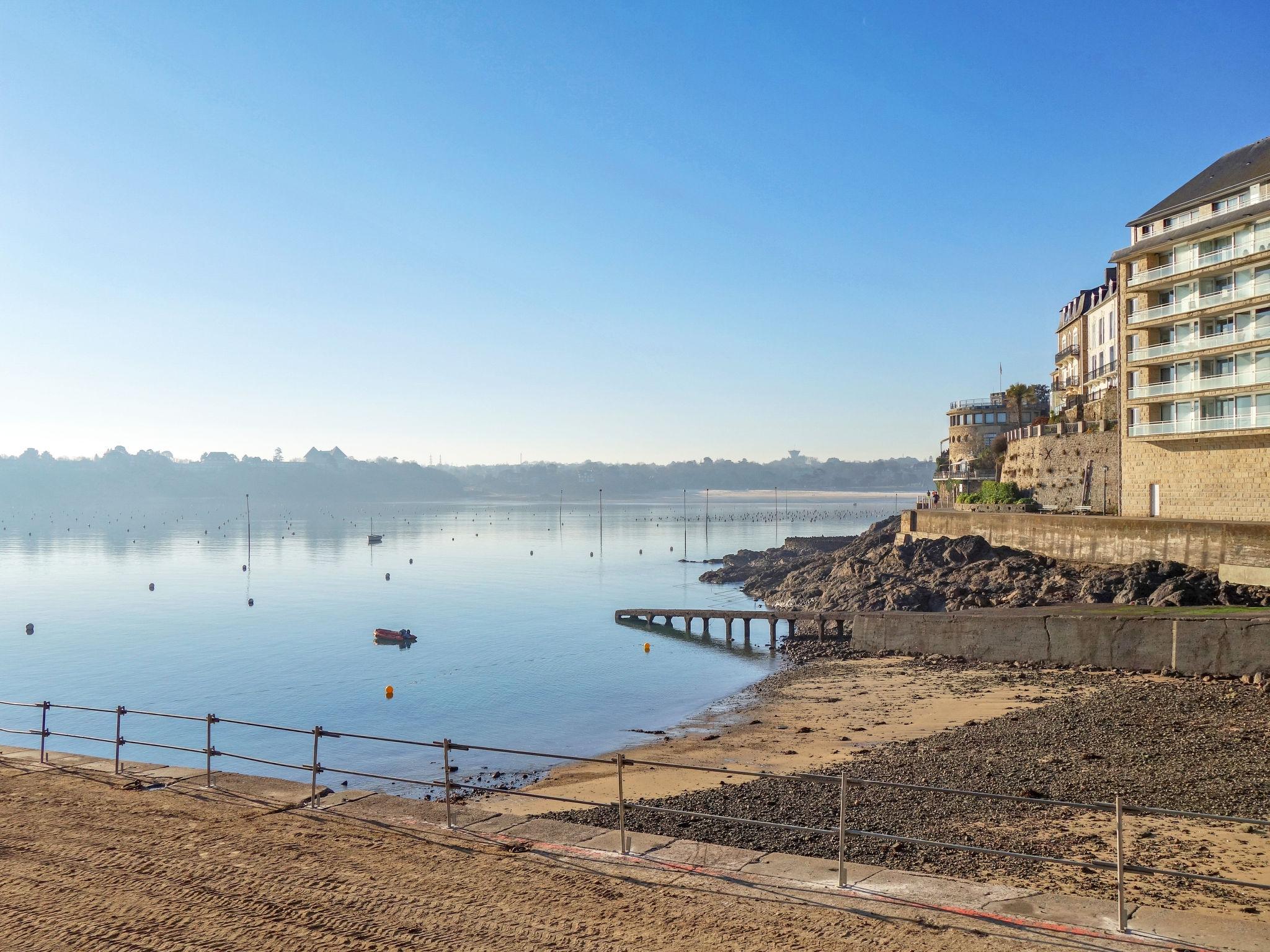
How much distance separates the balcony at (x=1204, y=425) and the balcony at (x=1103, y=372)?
447 inches

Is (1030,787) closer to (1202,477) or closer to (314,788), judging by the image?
(314,788)

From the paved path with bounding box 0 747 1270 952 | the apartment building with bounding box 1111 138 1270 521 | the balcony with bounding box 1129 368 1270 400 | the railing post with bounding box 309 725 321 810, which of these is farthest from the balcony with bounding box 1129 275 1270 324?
the railing post with bounding box 309 725 321 810

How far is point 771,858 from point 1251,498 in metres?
38.4

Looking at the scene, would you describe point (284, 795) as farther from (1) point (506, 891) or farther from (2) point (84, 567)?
(2) point (84, 567)

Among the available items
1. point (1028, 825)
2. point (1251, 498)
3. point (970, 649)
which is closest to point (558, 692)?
point (970, 649)

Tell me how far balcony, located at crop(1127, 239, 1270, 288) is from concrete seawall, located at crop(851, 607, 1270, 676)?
17.3 m

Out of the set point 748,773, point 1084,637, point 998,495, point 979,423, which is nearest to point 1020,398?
point 979,423

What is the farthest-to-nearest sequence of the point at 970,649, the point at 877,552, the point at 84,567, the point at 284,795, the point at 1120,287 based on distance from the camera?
the point at 84,567 → the point at 877,552 → the point at 1120,287 → the point at 970,649 → the point at 284,795

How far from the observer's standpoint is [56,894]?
31.4 feet

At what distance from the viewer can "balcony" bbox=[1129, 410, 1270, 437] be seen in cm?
3906

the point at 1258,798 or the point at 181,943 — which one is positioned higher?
the point at 181,943

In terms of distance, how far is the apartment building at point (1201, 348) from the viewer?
3925 cm

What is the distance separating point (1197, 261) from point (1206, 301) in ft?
6.23

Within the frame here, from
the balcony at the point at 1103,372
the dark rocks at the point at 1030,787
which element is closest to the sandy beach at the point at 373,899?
the dark rocks at the point at 1030,787
